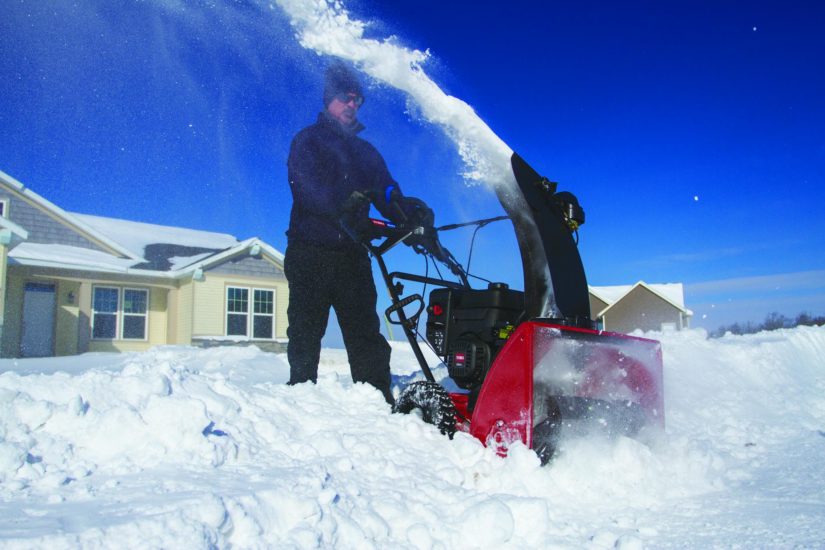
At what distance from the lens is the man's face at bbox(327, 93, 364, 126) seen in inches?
163

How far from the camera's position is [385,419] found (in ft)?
10.4

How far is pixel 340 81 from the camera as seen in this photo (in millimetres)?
4070

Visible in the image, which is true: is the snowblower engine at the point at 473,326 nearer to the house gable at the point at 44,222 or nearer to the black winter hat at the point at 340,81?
the black winter hat at the point at 340,81

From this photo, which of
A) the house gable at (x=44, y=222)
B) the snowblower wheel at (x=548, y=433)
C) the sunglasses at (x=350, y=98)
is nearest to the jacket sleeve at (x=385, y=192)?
the sunglasses at (x=350, y=98)

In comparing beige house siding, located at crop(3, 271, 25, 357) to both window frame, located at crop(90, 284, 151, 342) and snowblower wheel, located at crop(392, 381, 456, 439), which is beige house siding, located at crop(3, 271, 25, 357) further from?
snowblower wheel, located at crop(392, 381, 456, 439)

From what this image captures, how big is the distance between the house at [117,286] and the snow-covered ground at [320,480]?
11.9 m

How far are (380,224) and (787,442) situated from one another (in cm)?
345

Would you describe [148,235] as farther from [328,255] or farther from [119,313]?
[328,255]

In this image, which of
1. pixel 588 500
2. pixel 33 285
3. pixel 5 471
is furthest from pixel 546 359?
pixel 33 285

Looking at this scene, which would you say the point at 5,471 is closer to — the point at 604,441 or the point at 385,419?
the point at 385,419

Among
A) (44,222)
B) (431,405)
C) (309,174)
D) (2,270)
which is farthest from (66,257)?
(431,405)

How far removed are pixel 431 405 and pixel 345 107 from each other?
223 centimetres

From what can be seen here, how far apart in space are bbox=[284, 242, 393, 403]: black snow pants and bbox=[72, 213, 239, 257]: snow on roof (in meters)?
13.6

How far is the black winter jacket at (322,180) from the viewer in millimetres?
4180
